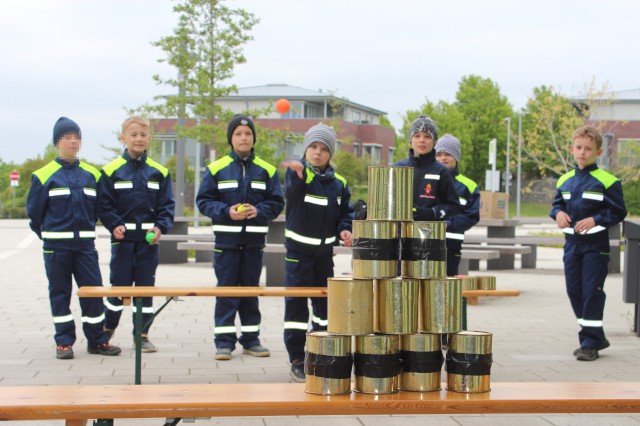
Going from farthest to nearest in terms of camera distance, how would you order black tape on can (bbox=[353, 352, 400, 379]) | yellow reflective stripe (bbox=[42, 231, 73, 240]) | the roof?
the roof < yellow reflective stripe (bbox=[42, 231, 73, 240]) < black tape on can (bbox=[353, 352, 400, 379])

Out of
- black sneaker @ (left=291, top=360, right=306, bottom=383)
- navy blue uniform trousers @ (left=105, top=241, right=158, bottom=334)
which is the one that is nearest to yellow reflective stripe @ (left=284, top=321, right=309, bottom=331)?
black sneaker @ (left=291, top=360, right=306, bottom=383)

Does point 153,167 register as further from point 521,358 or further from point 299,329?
point 521,358

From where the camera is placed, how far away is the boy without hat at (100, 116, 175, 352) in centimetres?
852

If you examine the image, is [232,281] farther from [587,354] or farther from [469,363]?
[469,363]

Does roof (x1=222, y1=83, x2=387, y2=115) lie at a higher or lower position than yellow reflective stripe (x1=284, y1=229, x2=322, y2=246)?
higher

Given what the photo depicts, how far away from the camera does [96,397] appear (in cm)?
398

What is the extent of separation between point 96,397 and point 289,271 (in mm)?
3589

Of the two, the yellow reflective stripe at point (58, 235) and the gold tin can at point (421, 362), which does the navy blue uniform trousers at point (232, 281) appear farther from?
the gold tin can at point (421, 362)

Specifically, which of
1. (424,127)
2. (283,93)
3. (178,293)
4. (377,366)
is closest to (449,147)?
(424,127)

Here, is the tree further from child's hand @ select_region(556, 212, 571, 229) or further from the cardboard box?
child's hand @ select_region(556, 212, 571, 229)

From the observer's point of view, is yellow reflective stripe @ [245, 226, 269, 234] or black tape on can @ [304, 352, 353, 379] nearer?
black tape on can @ [304, 352, 353, 379]

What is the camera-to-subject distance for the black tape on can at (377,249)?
14.5 ft

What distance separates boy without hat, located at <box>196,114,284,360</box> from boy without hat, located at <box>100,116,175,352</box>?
24.8 inches

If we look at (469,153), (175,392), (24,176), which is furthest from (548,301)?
(469,153)
